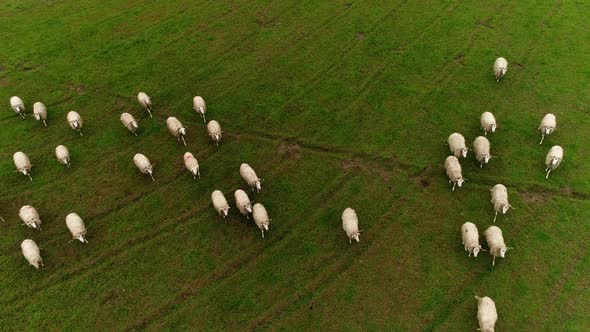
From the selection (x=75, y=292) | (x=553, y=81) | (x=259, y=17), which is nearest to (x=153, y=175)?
(x=75, y=292)

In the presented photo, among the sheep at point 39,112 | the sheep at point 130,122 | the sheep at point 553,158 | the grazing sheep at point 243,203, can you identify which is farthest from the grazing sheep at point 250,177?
the sheep at point 553,158

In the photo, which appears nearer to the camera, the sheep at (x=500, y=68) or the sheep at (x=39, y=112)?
the sheep at (x=39, y=112)

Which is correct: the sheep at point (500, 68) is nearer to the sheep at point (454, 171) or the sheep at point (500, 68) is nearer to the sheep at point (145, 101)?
the sheep at point (454, 171)

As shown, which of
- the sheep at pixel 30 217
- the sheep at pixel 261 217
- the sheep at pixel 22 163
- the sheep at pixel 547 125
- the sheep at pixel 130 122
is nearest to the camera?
the sheep at pixel 261 217

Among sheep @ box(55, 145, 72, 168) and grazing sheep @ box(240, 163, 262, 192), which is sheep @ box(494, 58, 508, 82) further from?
sheep @ box(55, 145, 72, 168)

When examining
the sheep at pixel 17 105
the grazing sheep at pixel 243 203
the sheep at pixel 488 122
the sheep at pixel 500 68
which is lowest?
the sheep at pixel 488 122

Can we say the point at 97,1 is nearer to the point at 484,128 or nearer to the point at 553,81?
the point at 484,128

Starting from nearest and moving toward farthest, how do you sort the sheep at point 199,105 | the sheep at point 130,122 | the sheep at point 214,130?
the sheep at point 214,130 → the sheep at point 130,122 → the sheep at point 199,105

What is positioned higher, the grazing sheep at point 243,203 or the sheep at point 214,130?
the sheep at point 214,130
